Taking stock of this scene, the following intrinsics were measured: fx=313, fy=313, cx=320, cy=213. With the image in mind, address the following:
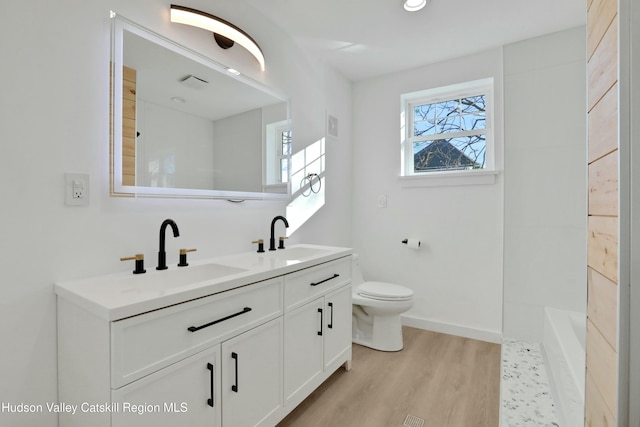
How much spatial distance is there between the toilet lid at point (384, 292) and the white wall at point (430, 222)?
491mm

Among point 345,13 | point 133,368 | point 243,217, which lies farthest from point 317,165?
point 133,368

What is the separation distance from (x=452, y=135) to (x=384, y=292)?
1575 mm

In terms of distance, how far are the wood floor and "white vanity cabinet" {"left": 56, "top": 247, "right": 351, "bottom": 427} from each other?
Answer: 18 cm

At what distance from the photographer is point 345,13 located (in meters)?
2.13

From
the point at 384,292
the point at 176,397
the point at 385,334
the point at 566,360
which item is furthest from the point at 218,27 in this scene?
the point at 566,360

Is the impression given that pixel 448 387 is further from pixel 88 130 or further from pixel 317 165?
pixel 88 130

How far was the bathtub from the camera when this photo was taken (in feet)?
4.85

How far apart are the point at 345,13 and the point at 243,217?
1.54 m

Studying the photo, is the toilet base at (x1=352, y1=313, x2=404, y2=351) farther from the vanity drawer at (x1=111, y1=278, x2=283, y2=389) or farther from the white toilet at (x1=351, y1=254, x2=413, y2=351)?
the vanity drawer at (x1=111, y1=278, x2=283, y2=389)

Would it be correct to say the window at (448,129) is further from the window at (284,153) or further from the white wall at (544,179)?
the window at (284,153)

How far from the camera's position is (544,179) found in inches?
94.4

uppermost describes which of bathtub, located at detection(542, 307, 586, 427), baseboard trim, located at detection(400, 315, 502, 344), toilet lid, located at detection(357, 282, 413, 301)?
toilet lid, located at detection(357, 282, 413, 301)

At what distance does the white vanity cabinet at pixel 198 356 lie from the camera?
946 mm

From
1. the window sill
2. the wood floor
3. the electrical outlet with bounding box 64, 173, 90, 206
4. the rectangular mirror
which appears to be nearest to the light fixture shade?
the rectangular mirror
